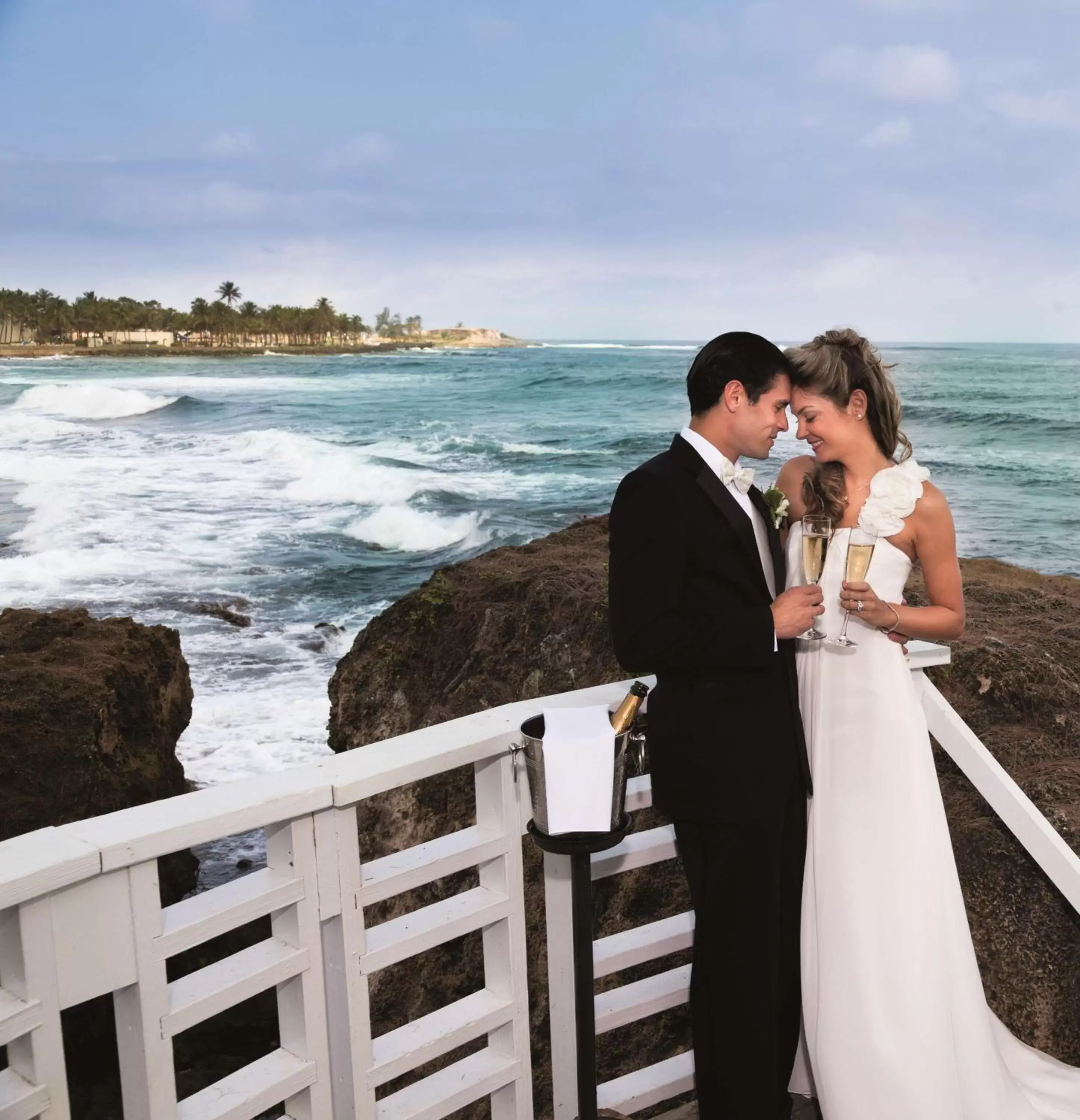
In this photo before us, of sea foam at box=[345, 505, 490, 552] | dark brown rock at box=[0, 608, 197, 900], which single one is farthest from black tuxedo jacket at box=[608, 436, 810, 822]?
sea foam at box=[345, 505, 490, 552]

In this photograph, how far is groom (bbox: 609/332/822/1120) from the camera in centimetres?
183

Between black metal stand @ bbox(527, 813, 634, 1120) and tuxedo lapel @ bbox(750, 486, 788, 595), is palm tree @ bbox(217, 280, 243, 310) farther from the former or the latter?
black metal stand @ bbox(527, 813, 634, 1120)

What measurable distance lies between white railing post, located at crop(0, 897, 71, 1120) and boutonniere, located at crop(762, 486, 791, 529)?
126 centimetres

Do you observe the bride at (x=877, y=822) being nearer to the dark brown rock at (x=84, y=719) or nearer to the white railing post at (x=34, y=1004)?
the white railing post at (x=34, y=1004)

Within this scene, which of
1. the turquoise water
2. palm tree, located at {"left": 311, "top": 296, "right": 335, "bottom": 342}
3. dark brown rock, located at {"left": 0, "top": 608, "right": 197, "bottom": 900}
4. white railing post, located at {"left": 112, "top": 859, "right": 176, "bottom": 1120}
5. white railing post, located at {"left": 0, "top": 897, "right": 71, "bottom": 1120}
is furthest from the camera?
palm tree, located at {"left": 311, "top": 296, "right": 335, "bottom": 342}

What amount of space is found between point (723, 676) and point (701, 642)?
0.13 m

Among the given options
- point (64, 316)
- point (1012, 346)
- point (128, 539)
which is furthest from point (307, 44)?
point (1012, 346)

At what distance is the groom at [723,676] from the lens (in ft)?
6.00

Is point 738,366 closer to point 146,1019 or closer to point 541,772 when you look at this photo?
point 541,772

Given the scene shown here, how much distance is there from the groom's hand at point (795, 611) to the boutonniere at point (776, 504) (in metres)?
0.17

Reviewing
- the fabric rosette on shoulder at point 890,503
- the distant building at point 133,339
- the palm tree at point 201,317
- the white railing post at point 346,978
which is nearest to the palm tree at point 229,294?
the palm tree at point 201,317

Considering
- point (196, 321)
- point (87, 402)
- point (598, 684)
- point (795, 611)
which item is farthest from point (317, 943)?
point (196, 321)

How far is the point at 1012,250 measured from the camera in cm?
3438

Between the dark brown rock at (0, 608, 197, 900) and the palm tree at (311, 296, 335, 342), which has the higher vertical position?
the palm tree at (311, 296, 335, 342)
